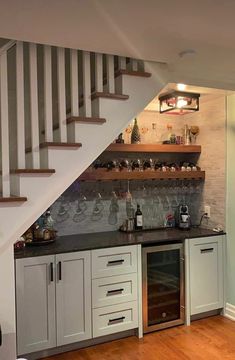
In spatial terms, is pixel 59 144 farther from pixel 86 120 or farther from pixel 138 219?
pixel 138 219

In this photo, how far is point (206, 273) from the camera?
348 centimetres

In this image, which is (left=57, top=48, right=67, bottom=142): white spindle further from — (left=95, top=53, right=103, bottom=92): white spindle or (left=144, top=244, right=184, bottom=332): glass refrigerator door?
(left=144, top=244, right=184, bottom=332): glass refrigerator door

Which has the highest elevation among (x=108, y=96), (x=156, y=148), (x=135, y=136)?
(x=108, y=96)

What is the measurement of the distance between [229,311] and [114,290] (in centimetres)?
138

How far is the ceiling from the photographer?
1531 millimetres

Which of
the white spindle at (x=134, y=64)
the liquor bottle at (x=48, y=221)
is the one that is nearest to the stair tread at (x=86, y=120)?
the white spindle at (x=134, y=64)

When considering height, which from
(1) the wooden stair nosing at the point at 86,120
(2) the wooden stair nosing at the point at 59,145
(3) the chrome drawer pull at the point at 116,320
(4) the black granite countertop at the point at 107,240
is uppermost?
(1) the wooden stair nosing at the point at 86,120

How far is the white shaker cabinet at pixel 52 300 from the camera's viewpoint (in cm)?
270

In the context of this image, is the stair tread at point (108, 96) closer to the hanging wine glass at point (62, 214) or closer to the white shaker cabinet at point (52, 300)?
the white shaker cabinet at point (52, 300)

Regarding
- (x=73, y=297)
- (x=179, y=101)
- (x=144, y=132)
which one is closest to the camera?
(x=73, y=297)

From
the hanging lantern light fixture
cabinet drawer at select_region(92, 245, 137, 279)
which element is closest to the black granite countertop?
cabinet drawer at select_region(92, 245, 137, 279)

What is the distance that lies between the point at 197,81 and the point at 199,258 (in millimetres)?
1793

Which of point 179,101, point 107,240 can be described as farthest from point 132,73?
point 107,240

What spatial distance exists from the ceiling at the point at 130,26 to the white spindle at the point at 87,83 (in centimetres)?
14
